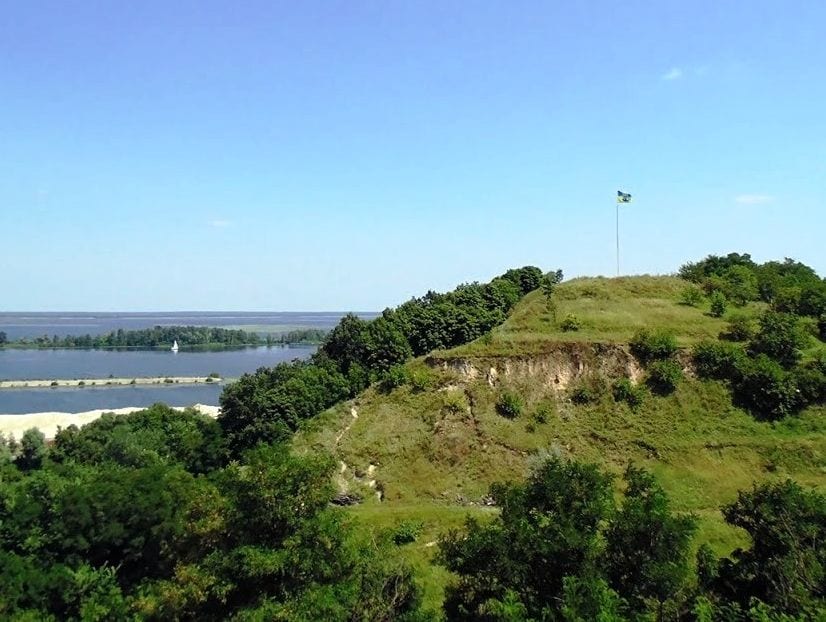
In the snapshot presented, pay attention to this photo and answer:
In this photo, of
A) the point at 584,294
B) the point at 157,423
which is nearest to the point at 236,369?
the point at 157,423

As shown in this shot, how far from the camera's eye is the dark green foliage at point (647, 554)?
17.2 m

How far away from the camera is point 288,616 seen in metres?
17.3

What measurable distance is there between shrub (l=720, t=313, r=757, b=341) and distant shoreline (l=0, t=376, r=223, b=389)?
359 feet

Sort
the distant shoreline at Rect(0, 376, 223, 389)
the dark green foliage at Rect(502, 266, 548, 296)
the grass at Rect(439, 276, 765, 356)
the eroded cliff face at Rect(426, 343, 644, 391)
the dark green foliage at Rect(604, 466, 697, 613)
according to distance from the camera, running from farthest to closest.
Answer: the distant shoreline at Rect(0, 376, 223, 389)
the dark green foliage at Rect(502, 266, 548, 296)
the grass at Rect(439, 276, 765, 356)
the eroded cliff face at Rect(426, 343, 644, 391)
the dark green foliage at Rect(604, 466, 697, 613)

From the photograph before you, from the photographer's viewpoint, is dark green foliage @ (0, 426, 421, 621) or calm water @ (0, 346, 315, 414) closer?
dark green foliage @ (0, 426, 421, 621)

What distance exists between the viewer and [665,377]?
39812mm

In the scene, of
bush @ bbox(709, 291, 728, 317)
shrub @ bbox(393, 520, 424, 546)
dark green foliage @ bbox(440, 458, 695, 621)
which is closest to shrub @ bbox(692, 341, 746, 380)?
bush @ bbox(709, 291, 728, 317)

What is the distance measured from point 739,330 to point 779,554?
93.9ft

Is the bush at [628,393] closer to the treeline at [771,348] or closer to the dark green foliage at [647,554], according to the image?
the treeline at [771,348]

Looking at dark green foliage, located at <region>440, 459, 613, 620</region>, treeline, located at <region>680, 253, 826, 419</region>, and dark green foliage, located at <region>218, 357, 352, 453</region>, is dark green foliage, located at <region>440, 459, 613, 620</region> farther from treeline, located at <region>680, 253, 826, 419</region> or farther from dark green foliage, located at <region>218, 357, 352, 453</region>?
dark green foliage, located at <region>218, 357, 352, 453</region>

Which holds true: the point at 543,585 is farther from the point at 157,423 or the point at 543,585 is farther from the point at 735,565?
the point at 157,423

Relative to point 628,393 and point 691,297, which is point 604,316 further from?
point 691,297

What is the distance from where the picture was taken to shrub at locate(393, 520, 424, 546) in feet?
92.8

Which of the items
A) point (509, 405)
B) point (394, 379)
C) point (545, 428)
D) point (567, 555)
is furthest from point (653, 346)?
point (567, 555)
